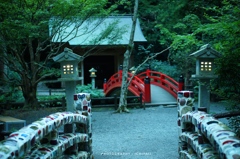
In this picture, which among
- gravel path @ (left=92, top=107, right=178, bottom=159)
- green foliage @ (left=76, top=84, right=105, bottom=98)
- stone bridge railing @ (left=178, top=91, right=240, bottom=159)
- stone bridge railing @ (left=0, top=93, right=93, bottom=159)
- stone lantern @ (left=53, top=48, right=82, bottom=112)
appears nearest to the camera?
stone bridge railing @ (left=178, top=91, right=240, bottom=159)

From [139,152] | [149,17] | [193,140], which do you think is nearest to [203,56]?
[139,152]

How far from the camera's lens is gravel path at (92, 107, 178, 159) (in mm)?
5469

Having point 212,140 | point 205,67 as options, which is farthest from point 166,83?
point 212,140

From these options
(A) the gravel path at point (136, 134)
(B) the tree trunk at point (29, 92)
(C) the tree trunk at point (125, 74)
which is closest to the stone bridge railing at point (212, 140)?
(A) the gravel path at point (136, 134)

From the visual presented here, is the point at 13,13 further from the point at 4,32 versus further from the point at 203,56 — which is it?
the point at 203,56

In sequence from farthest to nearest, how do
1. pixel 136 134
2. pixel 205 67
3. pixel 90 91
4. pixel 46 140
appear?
1. pixel 90 91
2. pixel 136 134
3. pixel 205 67
4. pixel 46 140

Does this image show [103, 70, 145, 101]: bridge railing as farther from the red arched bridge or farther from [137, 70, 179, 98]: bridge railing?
[137, 70, 179, 98]: bridge railing

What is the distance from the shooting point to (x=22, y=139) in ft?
5.70

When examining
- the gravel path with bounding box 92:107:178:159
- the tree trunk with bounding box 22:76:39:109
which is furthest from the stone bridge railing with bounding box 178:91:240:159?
the tree trunk with bounding box 22:76:39:109

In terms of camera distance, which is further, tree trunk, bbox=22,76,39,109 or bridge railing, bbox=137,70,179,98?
bridge railing, bbox=137,70,179,98

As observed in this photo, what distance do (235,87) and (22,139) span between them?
221 centimetres

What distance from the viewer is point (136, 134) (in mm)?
7625

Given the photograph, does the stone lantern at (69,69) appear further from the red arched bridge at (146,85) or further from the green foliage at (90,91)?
the green foliage at (90,91)

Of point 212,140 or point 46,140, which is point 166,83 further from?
point 212,140
